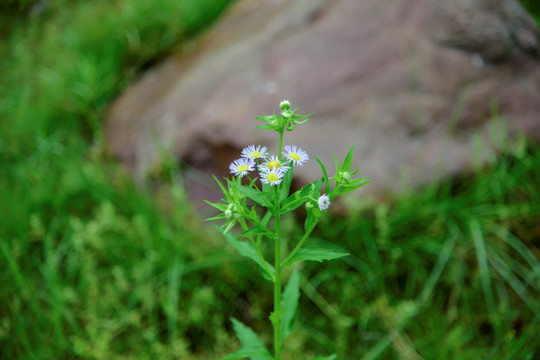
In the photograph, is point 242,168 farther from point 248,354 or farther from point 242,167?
point 248,354

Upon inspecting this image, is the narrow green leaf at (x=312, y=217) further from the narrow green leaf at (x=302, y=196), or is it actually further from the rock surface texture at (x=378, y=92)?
the rock surface texture at (x=378, y=92)

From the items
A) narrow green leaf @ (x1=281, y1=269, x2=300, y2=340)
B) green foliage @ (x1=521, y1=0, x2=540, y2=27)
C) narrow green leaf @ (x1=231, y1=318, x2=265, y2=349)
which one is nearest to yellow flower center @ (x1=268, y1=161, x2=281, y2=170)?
narrow green leaf @ (x1=281, y1=269, x2=300, y2=340)

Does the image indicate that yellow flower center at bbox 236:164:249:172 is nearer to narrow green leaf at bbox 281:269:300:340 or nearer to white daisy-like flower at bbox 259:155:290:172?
white daisy-like flower at bbox 259:155:290:172

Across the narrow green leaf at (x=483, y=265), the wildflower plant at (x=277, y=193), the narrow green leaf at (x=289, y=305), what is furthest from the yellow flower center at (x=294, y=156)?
the narrow green leaf at (x=483, y=265)

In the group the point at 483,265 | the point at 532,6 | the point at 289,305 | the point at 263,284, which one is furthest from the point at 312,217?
the point at 532,6

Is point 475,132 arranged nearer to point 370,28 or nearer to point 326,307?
point 370,28
